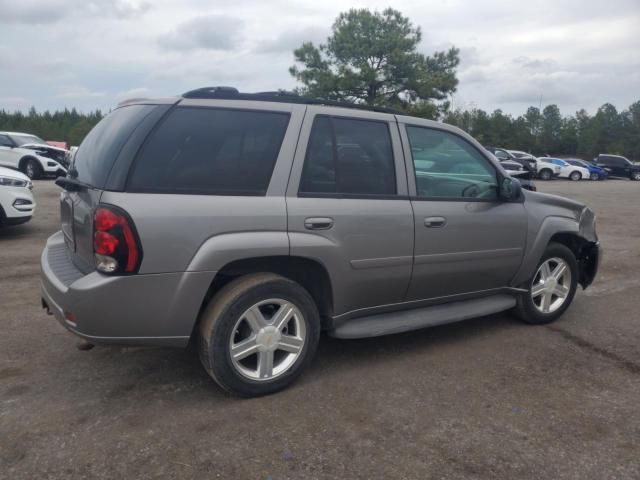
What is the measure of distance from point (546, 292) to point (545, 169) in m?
32.6

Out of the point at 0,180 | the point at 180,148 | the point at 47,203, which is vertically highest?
the point at 180,148

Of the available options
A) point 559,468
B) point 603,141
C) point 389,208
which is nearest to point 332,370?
point 389,208

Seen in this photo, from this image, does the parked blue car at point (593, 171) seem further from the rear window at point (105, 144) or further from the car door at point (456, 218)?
the rear window at point (105, 144)

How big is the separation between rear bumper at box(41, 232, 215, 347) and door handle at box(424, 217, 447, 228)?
5.09 ft

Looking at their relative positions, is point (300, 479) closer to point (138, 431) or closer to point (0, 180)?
point (138, 431)

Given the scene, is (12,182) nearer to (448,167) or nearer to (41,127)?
(448,167)

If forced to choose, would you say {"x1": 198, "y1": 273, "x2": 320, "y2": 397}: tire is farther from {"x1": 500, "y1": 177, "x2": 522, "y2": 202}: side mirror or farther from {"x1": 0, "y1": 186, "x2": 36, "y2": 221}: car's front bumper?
{"x1": 0, "y1": 186, "x2": 36, "y2": 221}: car's front bumper

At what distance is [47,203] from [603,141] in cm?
8079

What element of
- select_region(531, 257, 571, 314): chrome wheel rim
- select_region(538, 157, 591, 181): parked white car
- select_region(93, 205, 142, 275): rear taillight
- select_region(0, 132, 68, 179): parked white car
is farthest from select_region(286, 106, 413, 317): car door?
select_region(538, 157, 591, 181): parked white car

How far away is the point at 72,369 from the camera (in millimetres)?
3738

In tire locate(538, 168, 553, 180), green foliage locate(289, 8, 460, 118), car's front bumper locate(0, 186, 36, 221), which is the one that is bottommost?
tire locate(538, 168, 553, 180)

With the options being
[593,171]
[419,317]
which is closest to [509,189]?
[419,317]

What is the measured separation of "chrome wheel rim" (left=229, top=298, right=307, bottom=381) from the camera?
3289 mm

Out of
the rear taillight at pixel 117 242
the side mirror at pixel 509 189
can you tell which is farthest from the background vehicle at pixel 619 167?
the rear taillight at pixel 117 242
